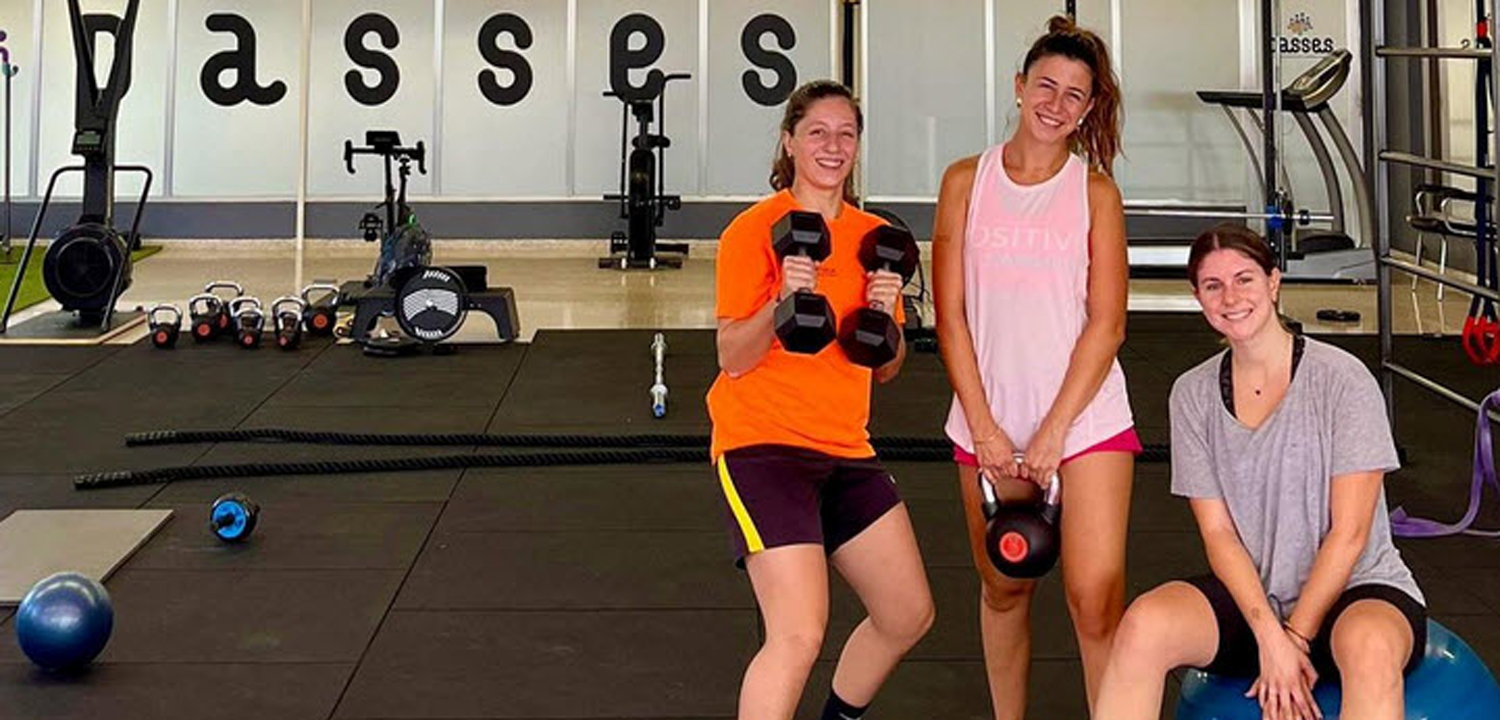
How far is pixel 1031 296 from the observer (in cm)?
216

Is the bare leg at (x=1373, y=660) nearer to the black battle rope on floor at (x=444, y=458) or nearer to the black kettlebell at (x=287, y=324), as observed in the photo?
the black battle rope on floor at (x=444, y=458)

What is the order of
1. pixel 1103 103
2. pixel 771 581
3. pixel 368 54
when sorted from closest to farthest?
pixel 771 581
pixel 1103 103
pixel 368 54

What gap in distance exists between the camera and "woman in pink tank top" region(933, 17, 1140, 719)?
2.13 metres

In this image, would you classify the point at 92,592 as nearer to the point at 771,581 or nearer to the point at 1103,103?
the point at 771,581

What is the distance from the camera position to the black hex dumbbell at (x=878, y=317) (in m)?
2.10

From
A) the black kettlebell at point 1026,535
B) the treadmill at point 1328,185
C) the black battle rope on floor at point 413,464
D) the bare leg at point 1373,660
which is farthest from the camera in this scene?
the treadmill at point 1328,185

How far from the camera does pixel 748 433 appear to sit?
219cm

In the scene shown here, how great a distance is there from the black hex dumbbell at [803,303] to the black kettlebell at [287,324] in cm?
501

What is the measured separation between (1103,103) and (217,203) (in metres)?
9.63

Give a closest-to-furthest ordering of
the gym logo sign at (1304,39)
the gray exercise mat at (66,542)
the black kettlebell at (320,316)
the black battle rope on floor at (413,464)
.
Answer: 1. the gray exercise mat at (66,542)
2. the black battle rope on floor at (413,464)
3. the black kettlebell at (320,316)
4. the gym logo sign at (1304,39)

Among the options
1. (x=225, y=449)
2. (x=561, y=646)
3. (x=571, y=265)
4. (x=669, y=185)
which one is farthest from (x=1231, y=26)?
(x=561, y=646)

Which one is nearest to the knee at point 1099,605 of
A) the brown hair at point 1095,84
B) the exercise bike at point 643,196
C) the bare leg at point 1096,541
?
the bare leg at point 1096,541

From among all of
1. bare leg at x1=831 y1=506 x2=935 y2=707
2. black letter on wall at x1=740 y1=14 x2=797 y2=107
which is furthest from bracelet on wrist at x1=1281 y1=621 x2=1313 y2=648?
black letter on wall at x1=740 y1=14 x2=797 y2=107

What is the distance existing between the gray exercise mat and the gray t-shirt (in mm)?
2539
